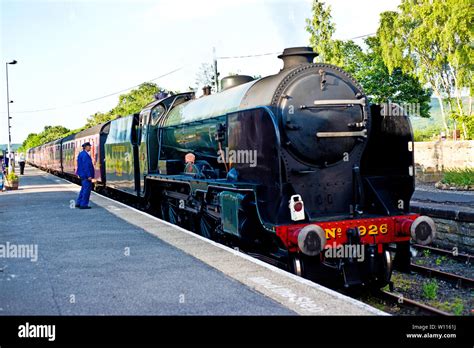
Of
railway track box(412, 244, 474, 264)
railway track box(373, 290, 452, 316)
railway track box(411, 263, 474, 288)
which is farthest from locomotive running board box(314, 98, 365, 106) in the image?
railway track box(412, 244, 474, 264)

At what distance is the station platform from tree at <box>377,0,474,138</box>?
23.9m

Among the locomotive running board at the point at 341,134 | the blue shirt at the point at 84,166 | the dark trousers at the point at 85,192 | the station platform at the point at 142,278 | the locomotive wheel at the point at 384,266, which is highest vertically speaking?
the locomotive running board at the point at 341,134

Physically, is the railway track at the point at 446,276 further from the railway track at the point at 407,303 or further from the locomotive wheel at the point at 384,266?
the locomotive wheel at the point at 384,266

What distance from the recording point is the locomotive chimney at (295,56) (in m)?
7.30

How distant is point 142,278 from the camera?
5836 mm

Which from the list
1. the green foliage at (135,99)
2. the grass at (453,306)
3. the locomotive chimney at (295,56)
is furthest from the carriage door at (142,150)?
the green foliage at (135,99)

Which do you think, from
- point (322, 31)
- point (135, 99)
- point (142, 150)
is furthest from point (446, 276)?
point (135, 99)

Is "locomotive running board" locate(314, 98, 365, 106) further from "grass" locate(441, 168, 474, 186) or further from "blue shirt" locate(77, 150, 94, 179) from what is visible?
"grass" locate(441, 168, 474, 186)

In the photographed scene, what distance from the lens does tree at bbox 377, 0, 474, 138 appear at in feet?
101

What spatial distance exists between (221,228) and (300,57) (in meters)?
2.96

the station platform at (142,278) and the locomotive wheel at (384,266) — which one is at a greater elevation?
the station platform at (142,278)

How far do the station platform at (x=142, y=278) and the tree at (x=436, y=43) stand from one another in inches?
940

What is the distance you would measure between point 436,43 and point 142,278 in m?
35.1

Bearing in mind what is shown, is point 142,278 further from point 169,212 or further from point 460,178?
point 460,178
